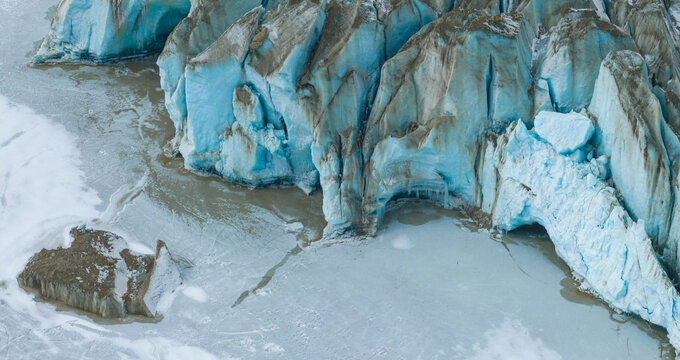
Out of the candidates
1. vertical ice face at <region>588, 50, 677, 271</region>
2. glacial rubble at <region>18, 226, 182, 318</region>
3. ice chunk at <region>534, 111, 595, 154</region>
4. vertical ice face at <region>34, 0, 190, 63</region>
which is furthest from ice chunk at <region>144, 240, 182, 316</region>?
vertical ice face at <region>34, 0, 190, 63</region>

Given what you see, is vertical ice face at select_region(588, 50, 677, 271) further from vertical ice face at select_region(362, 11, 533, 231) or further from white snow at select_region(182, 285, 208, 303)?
white snow at select_region(182, 285, 208, 303)

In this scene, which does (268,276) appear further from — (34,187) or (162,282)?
(34,187)

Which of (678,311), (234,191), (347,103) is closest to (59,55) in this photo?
(234,191)

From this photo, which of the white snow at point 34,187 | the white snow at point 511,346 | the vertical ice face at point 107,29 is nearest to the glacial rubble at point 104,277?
the white snow at point 34,187

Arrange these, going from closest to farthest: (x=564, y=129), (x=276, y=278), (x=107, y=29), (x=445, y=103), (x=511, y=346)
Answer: (x=511, y=346) < (x=564, y=129) < (x=276, y=278) < (x=445, y=103) < (x=107, y=29)

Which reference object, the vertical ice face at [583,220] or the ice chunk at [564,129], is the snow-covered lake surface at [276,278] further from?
the ice chunk at [564,129]

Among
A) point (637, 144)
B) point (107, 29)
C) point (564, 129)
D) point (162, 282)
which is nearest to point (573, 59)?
point (564, 129)

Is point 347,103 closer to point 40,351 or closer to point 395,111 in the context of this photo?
point 395,111
